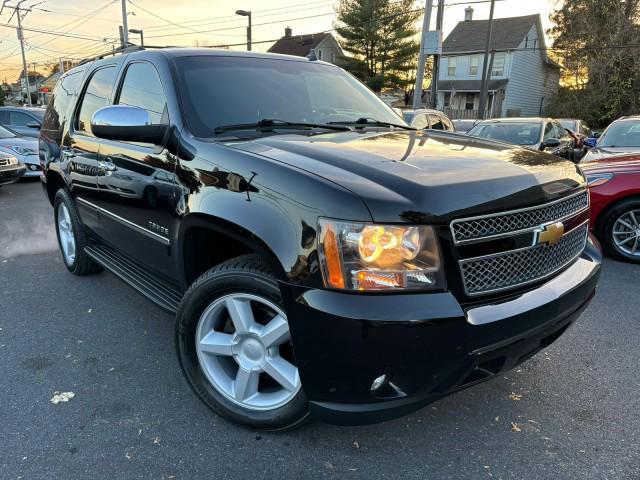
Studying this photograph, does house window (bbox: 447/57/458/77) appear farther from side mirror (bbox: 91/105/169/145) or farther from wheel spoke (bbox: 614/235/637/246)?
side mirror (bbox: 91/105/169/145)

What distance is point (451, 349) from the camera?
1.86 meters

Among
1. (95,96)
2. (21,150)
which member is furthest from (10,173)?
(95,96)

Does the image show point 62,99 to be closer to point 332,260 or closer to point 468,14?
point 332,260

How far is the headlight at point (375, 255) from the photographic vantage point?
1845 mm

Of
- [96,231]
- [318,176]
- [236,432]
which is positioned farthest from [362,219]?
[96,231]

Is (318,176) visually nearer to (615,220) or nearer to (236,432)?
(236,432)

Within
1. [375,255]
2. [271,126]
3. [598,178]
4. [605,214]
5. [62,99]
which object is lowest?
[605,214]

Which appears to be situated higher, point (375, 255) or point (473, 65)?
point (473, 65)

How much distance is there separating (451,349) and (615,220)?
4.51 metres

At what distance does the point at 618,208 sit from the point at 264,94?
4264 mm

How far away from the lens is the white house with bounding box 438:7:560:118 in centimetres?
3638

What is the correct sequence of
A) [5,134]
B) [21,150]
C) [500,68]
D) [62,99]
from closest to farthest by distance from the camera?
[62,99] → [21,150] → [5,134] → [500,68]

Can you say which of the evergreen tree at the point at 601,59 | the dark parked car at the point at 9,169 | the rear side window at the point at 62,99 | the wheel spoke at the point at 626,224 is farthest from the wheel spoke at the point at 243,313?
the evergreen tree at the point at 601,59

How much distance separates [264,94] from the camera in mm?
3170
